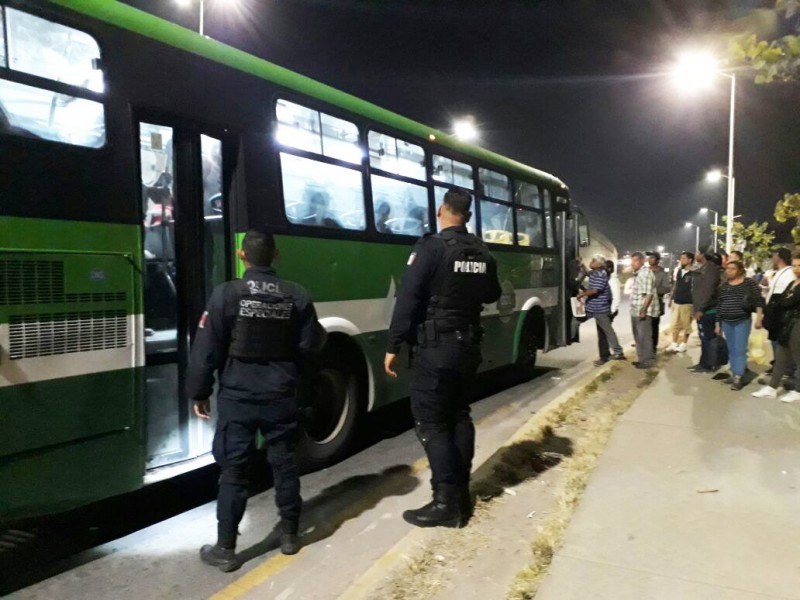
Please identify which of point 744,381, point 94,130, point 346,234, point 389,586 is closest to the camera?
point 389,586

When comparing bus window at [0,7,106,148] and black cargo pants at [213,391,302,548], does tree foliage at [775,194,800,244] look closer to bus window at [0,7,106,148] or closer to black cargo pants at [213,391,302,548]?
black cargo pants at [213,391,302,548]

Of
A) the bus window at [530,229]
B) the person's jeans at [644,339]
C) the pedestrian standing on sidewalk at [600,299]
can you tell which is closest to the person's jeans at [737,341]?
the person's jeans at [644,339]

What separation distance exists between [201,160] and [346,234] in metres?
1.59

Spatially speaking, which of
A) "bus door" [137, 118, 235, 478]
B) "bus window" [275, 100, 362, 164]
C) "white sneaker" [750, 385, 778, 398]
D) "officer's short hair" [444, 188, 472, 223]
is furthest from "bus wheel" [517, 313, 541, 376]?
"bus door" [137, 118, 235, 478]

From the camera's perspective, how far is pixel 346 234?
19.1 feet

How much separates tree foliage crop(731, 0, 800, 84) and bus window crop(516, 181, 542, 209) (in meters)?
4.70

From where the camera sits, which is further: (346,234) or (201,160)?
(346,234)

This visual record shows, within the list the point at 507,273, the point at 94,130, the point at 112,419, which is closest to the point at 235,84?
the point at 94,130

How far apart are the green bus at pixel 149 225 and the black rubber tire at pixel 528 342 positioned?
11.0 feet

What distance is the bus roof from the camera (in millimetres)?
3924

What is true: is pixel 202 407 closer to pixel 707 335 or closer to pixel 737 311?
pixel 737 311

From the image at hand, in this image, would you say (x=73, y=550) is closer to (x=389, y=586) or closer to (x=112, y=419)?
(x=112, y=419)

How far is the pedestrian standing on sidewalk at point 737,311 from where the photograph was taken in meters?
8.04

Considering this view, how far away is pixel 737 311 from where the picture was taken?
809 cm
